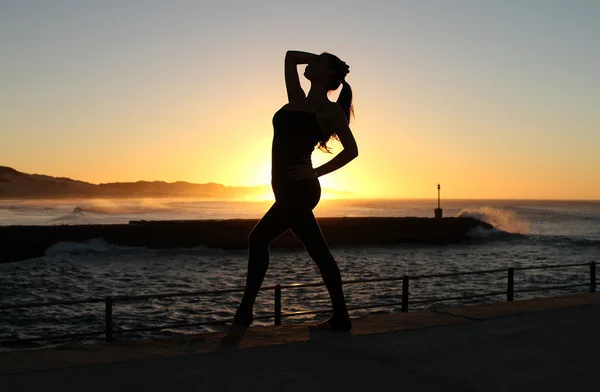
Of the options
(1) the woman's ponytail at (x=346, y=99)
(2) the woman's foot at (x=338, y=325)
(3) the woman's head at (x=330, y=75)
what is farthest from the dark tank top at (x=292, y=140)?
(2) the woman's foot at (x=338, y=325)

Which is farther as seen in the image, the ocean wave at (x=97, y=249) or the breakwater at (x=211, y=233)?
the ocean wave at (x=97, y=249)

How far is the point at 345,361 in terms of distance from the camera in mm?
5711

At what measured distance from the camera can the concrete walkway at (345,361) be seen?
496 centimetres

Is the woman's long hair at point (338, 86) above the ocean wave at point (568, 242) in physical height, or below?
above

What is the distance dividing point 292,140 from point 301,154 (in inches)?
7.2

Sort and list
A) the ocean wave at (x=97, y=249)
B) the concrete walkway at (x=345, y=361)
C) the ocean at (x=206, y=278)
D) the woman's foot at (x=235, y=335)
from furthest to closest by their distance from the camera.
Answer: the ocean wave at (x=97, y=249)
the ocean at (x=206, y=278)
the woman's foot at (x=235, y=335)
the concrete walkway at (x=345, y=361)

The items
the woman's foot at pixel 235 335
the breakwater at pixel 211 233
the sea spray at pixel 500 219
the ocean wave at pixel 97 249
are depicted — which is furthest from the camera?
the sea spray at pixel 500 219

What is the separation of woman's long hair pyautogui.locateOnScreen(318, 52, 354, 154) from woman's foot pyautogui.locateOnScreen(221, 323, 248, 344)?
219cm

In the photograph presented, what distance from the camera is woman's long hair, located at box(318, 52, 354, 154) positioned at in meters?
6.93

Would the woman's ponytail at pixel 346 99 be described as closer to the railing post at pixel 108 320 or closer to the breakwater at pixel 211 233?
the railing post at pixel 108 320

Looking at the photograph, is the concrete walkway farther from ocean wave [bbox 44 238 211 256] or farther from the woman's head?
ocean wave [bbox 44 238 211 256]

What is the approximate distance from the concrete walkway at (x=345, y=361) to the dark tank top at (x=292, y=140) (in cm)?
193

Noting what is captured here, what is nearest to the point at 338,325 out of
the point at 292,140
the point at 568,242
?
the point at 292,140

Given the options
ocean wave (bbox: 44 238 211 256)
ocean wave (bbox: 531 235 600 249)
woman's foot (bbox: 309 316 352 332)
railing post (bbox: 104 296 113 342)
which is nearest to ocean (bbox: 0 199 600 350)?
ocean wave (bbox: 44 238 211 256)
